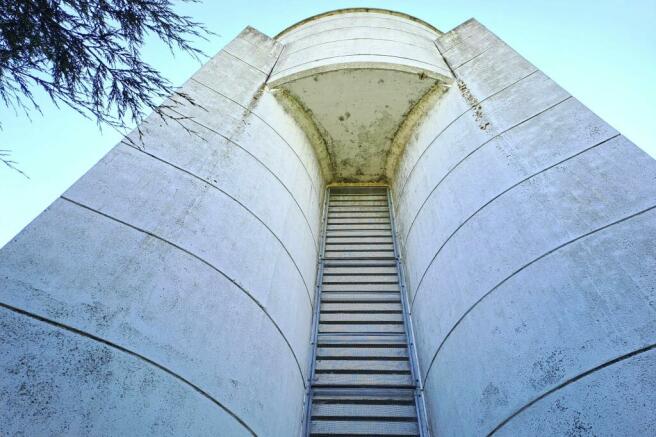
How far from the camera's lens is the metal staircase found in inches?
182

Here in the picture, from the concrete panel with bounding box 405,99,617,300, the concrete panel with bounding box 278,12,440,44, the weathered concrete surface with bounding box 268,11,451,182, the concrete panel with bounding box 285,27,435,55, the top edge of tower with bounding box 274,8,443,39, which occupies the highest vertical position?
the top edge of tower with bounding box 274,8,443,39

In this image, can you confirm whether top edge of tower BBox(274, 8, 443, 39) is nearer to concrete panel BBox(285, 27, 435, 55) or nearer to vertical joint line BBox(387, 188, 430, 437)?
concrete panel BBox(285, 27, 435, 55)

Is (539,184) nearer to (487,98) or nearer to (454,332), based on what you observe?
(454,332)

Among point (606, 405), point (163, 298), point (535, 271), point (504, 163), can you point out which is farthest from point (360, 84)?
point (606, 405)

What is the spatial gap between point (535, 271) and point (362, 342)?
8.48ft

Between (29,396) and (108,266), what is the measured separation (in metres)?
1.19

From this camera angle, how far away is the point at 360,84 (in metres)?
7.67

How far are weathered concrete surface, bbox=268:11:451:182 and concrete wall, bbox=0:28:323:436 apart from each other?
2.39 meters

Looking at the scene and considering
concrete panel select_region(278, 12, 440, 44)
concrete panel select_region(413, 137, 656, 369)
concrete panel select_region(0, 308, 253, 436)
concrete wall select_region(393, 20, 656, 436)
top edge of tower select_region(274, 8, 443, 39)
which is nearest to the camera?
concrete panel select_region(0, 308, 253, 436)

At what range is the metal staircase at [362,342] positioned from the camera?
462 cm

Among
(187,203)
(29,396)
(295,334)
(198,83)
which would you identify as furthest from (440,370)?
(198,83)

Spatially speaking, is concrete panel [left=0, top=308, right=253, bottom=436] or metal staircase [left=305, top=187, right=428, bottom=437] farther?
metal staircase [left=305, top=187, right=428, bottom=437]

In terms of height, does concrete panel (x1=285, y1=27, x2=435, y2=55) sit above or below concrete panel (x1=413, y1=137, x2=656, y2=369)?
above

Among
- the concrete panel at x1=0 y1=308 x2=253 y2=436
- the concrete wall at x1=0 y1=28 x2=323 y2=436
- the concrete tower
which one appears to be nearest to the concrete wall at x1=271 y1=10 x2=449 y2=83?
the concrete tower
